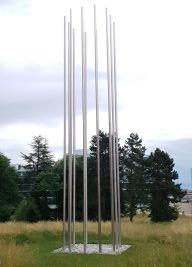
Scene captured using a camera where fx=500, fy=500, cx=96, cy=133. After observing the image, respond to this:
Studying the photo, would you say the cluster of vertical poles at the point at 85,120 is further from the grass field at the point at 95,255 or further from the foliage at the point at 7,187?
the foliage at the point at 7,187

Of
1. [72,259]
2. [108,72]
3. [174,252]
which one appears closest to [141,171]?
[108,72]

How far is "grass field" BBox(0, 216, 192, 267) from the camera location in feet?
23.6

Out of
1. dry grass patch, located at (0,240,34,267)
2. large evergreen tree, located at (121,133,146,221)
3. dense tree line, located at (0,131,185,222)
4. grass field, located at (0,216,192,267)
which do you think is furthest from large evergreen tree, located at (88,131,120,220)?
dry grass patch, located at (0,240,34,267)

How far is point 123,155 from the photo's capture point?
126 feet

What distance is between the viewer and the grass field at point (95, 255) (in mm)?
7195

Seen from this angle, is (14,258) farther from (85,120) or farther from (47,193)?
(47,193)

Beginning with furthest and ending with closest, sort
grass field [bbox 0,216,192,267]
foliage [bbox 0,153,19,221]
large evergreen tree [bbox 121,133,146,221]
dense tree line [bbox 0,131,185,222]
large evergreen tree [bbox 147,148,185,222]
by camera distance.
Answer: foliage [bbox 0,153,19,221], large evergreen tree [bbox 121,133,146,221], large evergreen tree [bbox 147,148,185,222], dense tree line [bbox 0,131,185,222], grass field [bbox 0,216,192,267]

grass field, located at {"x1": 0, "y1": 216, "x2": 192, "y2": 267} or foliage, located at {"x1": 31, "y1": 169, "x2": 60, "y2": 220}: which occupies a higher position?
foliage, located at {"x1": 31, "y1": 169, "x2": 60, "y2": 220}

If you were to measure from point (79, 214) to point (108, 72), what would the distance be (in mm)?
21518

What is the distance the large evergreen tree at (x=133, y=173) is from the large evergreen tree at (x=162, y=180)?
0.88 meters

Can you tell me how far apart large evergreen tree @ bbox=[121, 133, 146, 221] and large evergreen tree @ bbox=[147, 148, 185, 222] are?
884mm

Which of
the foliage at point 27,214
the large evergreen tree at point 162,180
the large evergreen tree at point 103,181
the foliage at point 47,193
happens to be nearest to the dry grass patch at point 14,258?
the foliage at point 27,214

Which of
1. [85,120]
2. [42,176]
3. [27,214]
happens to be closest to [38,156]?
[42,176]

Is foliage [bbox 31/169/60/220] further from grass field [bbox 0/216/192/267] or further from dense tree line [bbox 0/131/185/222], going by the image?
grass field [bbox 0/216/192/267]
